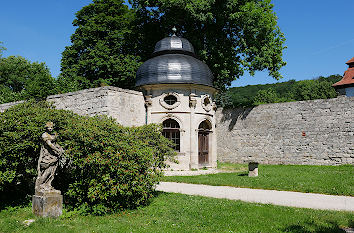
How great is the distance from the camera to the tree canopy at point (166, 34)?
19.0 metres

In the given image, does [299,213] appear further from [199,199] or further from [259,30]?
[259,30]

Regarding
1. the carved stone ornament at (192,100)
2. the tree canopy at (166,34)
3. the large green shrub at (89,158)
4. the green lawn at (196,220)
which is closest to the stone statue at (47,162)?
the large green shrub at (89,158)

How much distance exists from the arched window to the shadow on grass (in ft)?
36.3

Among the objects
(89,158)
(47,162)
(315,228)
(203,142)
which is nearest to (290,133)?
(203,142)

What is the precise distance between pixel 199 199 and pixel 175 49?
10931 millimetres

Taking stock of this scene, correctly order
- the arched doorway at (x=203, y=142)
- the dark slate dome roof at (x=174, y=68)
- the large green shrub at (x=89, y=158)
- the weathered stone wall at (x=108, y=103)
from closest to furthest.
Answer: the large green shrub at (x=89, y=158) → the weathered stone wall at (x=108, y=103) → the dark slate dome roof at (x=174, y=68) → the arched doorway at (x=203, y=142)

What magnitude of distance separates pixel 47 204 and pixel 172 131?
10.3 metres

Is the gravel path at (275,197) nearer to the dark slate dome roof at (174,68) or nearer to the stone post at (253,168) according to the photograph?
the stone post at (253,168)

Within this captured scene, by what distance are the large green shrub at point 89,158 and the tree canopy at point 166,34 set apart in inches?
479

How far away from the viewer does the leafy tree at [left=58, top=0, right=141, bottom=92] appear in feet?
72.0

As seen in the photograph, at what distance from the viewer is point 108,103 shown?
14.1m

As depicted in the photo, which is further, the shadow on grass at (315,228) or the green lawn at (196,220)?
the green lawn at (196,220)

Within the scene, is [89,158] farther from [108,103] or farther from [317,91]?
[317,91]

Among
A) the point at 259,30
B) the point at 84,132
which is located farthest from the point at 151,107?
the point at 84,132
